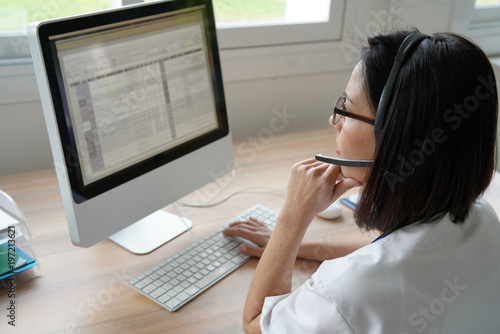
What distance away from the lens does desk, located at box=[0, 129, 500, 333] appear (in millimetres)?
883

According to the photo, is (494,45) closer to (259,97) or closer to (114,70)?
(259,97)

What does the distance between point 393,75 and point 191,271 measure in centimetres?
55

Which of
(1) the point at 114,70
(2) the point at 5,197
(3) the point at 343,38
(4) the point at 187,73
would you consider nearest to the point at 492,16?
(3) the point at 343,38

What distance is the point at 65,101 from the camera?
88 cm

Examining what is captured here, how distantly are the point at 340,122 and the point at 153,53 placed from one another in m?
0.41

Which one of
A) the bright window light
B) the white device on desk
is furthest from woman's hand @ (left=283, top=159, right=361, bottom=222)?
the bright window light

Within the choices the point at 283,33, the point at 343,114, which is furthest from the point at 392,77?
the point at 283,33

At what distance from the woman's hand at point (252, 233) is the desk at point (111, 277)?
0.03 meters

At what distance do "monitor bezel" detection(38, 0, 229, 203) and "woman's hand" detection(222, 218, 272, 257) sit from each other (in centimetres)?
A: 20

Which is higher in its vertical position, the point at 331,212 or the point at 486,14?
the point at 486,14

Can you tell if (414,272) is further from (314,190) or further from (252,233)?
(252,233)

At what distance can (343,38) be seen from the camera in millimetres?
1782

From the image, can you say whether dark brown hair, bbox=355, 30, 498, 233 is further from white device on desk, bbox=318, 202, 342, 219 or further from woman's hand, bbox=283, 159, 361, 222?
white device on desk, bbox=318, 202, 342, 219

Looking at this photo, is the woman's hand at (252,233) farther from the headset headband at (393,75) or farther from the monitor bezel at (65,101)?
the headset headband at (393,75)
